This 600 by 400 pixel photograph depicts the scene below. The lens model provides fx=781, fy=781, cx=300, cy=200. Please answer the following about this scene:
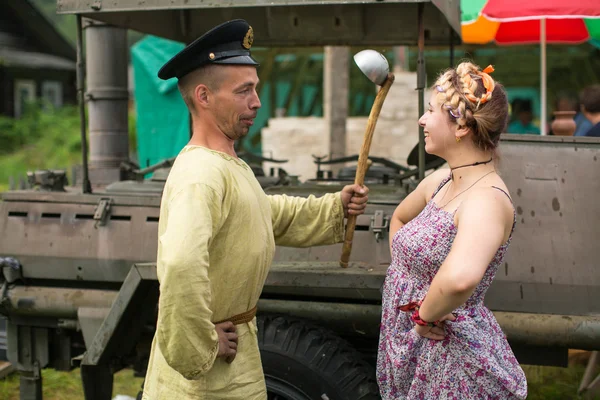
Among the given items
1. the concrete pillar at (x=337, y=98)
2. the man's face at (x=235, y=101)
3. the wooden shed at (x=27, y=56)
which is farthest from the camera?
the wooden shed at (x=27, y=56)

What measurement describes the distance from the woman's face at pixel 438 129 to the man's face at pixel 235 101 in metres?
0.58

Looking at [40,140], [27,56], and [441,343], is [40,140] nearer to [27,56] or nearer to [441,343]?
[27,56]

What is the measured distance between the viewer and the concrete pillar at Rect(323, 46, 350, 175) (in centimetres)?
962

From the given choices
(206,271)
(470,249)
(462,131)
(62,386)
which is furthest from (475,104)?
(62,386)

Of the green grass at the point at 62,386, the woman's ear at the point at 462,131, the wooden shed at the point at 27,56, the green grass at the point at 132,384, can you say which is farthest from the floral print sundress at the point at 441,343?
the wooden shed at the point at 27,56

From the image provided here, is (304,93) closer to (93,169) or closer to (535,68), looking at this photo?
(535,68)

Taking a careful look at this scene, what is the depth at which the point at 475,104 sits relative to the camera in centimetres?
246

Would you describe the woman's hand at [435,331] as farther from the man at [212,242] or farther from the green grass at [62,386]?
the green grass at [62,386]

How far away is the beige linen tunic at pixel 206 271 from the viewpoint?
2.25 metres

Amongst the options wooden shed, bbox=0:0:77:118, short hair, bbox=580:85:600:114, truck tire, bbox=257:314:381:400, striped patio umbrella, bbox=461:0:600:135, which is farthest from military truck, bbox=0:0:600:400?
wooden shed, bbox=0:0:77:118

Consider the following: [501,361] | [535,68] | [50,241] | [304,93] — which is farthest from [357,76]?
[501,361]

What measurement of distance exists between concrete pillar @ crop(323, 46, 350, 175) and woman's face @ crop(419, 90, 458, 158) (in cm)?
700

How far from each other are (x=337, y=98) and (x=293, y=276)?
665 centimetres

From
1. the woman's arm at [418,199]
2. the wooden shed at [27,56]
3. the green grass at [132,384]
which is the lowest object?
the green grass at [132,384]
